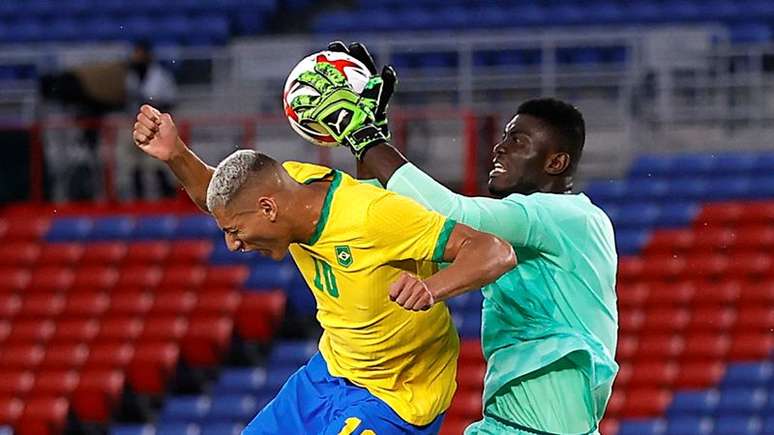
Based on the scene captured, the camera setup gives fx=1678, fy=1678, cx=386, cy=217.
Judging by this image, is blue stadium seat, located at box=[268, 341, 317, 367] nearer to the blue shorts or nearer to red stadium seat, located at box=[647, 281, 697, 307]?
red stadium seat, located at box=[647, 281, 697, 307]

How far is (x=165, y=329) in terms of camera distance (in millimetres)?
11438

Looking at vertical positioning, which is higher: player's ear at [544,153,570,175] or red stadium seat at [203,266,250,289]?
player's ear at [544,153,570,175]

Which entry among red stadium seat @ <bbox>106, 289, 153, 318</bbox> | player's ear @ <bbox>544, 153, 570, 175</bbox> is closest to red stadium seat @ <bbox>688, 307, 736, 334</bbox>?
red stadium seat @ <bbox>106, 289, 153, 318</bbox>

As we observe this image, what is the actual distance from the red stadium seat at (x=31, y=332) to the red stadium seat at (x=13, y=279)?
367 mm

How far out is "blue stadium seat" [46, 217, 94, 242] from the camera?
40.8ft

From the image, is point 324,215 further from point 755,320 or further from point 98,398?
point 755,320

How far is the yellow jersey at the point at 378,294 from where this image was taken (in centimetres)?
439

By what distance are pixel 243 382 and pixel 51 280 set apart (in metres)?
1.95

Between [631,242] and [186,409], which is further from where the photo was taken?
[631,242]

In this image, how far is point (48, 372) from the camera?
11305 millimetres

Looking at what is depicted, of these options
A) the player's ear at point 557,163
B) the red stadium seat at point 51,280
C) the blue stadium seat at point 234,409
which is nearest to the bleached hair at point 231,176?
the player's ear at point 557,163

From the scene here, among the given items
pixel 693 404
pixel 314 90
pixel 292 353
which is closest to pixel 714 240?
pixel 693 404

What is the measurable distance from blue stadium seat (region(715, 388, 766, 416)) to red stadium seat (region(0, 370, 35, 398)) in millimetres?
4511

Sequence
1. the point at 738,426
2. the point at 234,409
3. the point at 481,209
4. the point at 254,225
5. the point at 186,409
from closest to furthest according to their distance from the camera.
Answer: the point at 254,225, the point at 481,209, the point at 738,426, the point at 234,409, the point at 186,409
